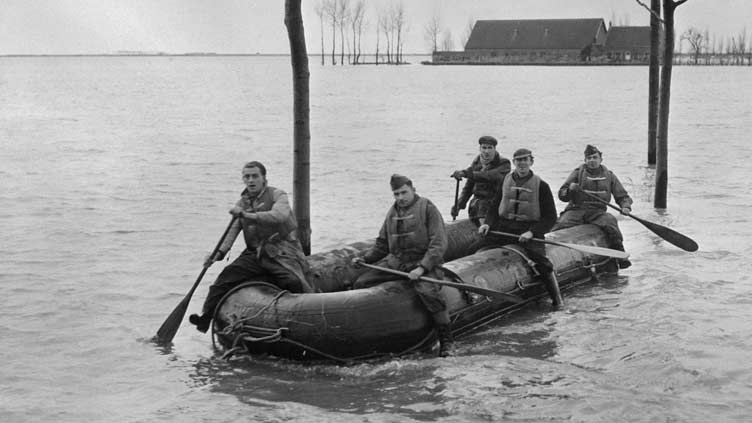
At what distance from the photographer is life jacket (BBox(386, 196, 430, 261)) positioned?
9.68 meters

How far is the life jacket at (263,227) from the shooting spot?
9883mm

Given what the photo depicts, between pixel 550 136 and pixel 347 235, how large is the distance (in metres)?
23.6

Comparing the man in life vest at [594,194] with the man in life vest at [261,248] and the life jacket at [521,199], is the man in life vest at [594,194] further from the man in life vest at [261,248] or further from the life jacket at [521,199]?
the man in life vest at [261,248]

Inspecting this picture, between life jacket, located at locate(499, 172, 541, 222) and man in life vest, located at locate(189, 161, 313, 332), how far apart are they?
2.91m

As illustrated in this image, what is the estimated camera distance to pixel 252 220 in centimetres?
970

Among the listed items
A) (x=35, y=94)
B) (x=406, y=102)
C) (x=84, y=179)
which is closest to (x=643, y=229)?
(x=84, y=179)

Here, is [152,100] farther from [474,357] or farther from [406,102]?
[474,357]

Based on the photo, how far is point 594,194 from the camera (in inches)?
522

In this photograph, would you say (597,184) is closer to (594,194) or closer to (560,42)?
(594,194)

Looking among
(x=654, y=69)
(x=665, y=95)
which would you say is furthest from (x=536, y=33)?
(x=665, y=95)

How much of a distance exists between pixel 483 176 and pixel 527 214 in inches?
53.8

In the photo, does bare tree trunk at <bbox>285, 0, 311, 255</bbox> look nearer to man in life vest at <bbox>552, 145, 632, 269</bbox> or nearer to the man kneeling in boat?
the man kneeling in boat

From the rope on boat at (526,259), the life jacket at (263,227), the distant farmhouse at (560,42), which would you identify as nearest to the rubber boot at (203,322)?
the life jacket at (263,227)

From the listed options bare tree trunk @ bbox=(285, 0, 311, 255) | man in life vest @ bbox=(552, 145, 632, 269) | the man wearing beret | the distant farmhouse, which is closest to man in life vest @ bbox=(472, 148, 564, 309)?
the man wearing beret
